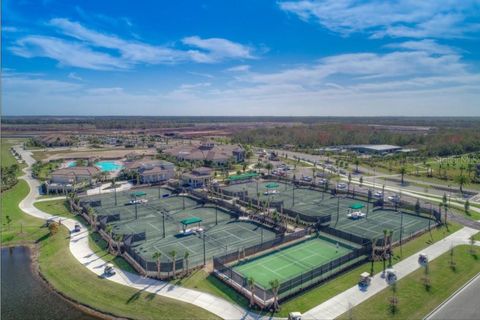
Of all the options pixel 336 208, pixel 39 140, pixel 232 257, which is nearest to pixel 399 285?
pixel 232 257

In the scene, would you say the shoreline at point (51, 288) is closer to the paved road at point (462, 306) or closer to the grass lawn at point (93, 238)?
the grass lawn at point (93, 238)

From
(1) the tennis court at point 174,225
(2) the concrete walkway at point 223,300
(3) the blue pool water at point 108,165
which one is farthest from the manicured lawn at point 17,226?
(3) the blue pool water at point 108,165

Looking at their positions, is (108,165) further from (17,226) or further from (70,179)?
(17,226)

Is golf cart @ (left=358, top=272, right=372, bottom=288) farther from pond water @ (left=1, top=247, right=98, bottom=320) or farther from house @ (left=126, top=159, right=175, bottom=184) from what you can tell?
house @ (left=126, top=159, right=175, bottom=184)

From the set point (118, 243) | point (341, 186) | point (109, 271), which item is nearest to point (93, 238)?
point (118, 243)

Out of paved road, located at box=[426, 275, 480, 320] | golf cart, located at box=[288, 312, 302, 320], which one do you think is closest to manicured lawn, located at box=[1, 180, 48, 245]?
golf cart, located at box=[288, 312, 302, 320]

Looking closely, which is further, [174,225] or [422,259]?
[174,225]

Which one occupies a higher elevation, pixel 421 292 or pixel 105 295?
pixel 421 292

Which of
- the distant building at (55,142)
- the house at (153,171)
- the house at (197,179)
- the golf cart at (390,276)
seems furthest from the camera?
the distant building at (55,142)
